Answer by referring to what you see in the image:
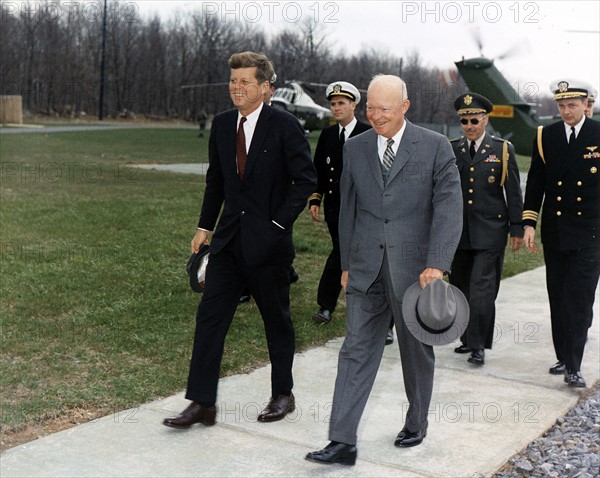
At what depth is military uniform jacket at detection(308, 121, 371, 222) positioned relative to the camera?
7.18 metres

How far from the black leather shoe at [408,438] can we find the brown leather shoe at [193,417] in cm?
97

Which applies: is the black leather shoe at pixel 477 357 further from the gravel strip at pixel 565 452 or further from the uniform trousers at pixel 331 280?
the uniform trousers at pixel 331 280

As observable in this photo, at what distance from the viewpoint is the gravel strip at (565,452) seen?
439 cm

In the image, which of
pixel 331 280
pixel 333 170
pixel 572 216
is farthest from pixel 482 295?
pixel 333 170

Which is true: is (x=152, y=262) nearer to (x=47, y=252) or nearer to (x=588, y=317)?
(x=47, y=252)

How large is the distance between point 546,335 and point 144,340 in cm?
326

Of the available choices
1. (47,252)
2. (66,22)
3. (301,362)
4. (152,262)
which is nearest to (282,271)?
(301,362)

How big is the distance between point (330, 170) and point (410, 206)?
299cm

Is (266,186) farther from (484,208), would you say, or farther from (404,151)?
(484,208)

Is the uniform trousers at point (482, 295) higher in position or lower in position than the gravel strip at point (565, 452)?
higher

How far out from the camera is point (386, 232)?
14.2 ft

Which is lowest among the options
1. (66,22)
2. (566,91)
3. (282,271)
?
(282,271)

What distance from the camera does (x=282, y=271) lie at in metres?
4.82

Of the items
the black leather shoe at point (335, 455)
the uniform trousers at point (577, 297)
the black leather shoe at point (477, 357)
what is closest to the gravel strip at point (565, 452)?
the uniform trousers at point (577, 297)
